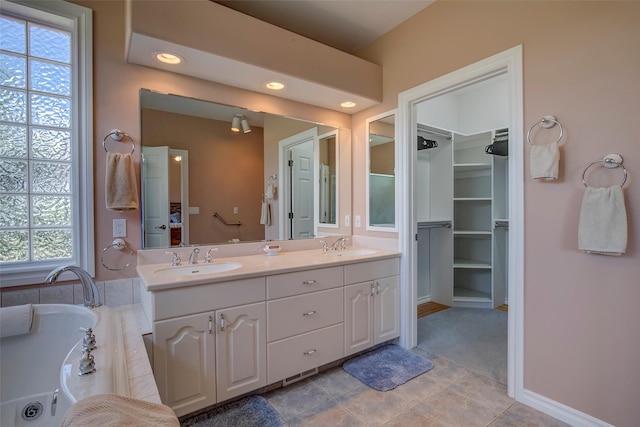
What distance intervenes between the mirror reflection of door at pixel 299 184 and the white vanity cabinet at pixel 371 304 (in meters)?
0.72

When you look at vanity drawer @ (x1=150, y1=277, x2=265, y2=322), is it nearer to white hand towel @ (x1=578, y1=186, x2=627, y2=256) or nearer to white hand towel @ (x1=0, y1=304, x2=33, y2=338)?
white hand towel @ (x1=0, y1=304, x2=33, y2=338)

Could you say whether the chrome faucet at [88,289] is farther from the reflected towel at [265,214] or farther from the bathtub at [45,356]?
the reflected towel at [265,214]

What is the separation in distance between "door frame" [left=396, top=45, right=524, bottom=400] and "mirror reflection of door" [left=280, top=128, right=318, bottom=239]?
82 cm

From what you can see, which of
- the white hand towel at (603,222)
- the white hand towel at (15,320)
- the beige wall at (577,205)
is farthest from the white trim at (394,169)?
the white hand towel at (15,320)

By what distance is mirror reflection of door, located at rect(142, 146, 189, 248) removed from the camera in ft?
6.55

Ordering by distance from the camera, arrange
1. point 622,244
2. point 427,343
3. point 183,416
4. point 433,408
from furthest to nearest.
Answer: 1. point 427,343
2. point 433,408
3. point 183,416
4. point 622,244

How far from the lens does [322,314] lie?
2066mm

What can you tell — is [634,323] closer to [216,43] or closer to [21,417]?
[216,43]

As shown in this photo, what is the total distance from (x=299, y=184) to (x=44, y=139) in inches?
69.4

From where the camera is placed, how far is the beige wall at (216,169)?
2.09 m

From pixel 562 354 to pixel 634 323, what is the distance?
1.25ft

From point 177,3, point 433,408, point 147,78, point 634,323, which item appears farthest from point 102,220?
point 634,323

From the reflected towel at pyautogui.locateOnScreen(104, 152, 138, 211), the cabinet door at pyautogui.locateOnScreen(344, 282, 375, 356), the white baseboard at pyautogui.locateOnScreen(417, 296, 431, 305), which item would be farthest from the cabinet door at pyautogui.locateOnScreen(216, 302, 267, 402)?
the white baseboard at pyautogui.locateOnScreen(417, 296, 431, 305)

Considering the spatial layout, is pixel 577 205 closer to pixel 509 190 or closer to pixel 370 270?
pixel 509 190
